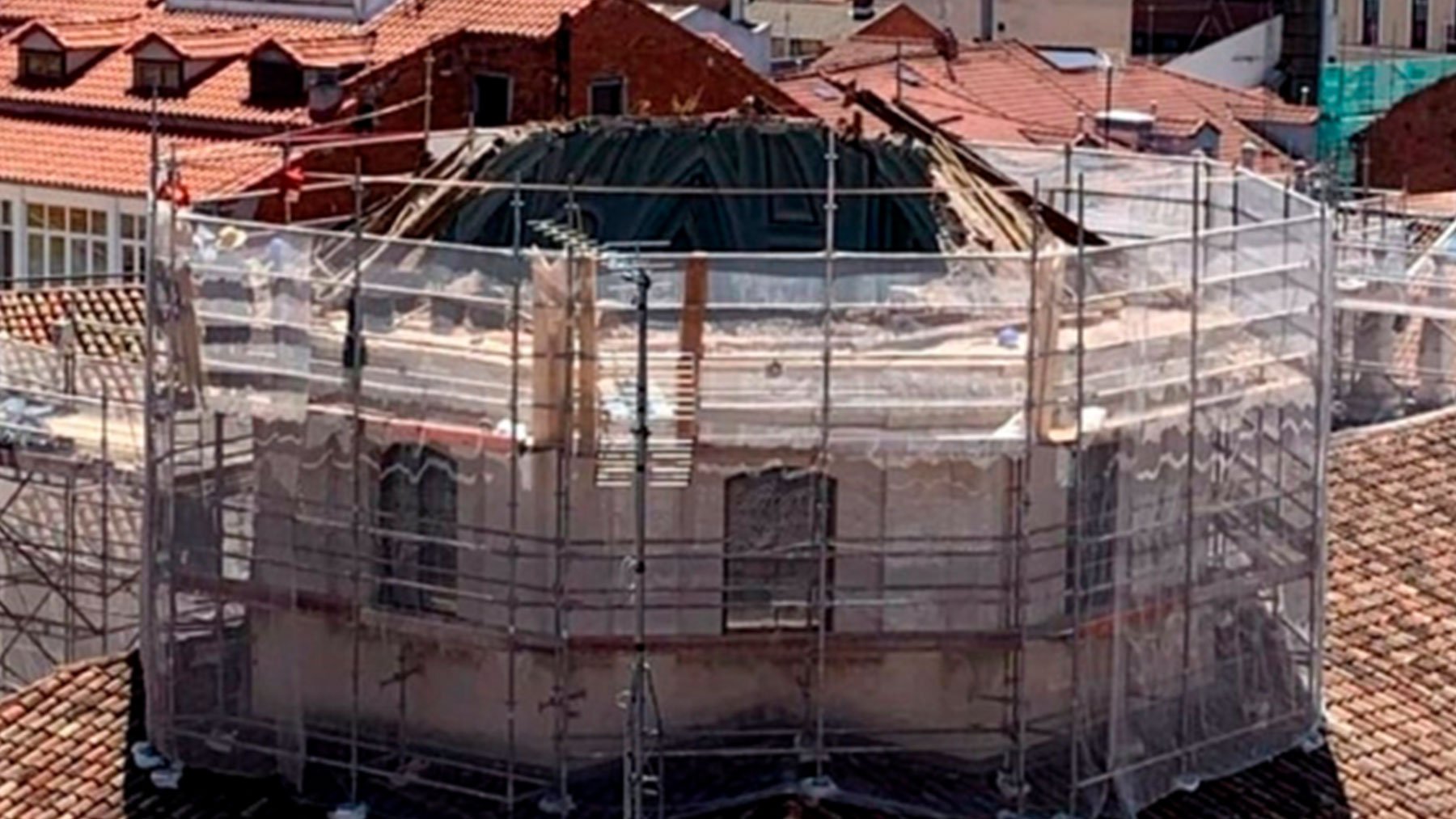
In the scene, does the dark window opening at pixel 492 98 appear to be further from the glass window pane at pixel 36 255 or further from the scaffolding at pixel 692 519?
the scaffolding at pixel 692 519

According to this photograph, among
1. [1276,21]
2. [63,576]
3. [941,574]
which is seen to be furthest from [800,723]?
[1276,21]

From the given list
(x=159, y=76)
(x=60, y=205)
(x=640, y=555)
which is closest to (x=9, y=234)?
(x=60, y=205)

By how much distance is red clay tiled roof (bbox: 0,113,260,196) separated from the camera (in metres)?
34.8

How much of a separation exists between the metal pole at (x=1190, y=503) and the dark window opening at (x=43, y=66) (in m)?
21.0

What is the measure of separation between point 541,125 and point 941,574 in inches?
163

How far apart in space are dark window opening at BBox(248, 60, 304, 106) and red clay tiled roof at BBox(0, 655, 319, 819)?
16907 mm

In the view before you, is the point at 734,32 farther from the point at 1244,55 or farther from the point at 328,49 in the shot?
the point at 1244,55

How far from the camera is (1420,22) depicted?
52.7 meters

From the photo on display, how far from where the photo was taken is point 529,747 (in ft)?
56.9

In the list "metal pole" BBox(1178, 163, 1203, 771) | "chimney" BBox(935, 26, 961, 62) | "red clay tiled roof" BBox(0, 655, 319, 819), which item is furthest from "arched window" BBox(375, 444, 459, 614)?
"chimney" BBox(935, 26, 961, 62)

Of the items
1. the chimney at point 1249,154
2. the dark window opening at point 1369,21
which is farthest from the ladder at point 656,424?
the dark window opening at point 1369,21

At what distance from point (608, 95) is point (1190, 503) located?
61.1 feet

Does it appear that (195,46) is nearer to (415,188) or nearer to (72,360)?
(72,360)

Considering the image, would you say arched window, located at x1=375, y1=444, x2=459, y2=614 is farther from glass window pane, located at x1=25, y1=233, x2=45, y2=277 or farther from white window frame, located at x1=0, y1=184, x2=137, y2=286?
glass window pane, located at x1=25, y1=233, x2=45, y2=277
